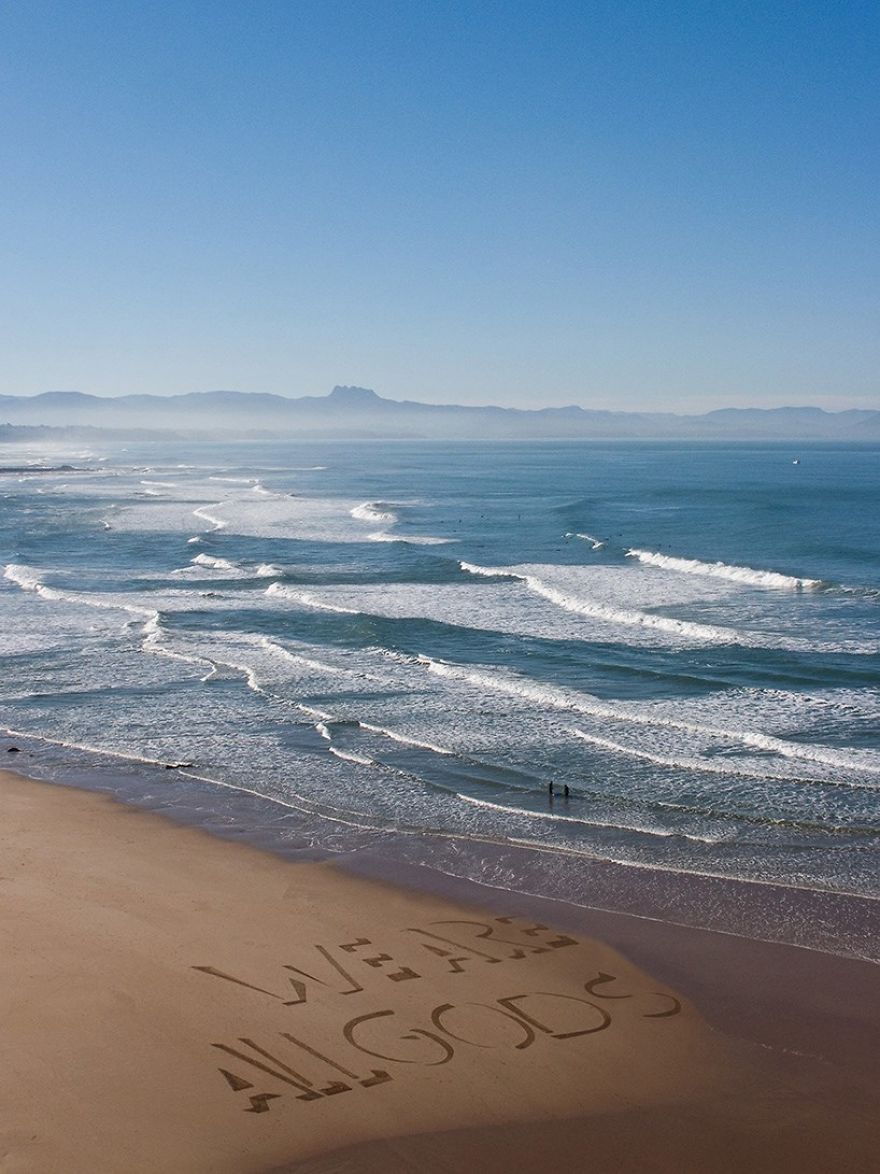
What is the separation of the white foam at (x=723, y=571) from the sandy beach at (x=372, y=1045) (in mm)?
23832

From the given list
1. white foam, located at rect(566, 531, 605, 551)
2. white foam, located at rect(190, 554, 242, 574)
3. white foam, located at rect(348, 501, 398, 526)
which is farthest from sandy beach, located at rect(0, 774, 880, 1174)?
white foam, located at rect(348, 501, 398, 526)

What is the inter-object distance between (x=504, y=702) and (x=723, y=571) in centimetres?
1795

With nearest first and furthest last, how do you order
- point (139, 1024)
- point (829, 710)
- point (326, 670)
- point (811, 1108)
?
point (811, 1108) → point (139, 1024) → point (829, 710) → point (326, 670)

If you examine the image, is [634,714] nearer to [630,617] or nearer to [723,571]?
[630,617]

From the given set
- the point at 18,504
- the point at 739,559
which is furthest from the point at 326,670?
the point at 18,504

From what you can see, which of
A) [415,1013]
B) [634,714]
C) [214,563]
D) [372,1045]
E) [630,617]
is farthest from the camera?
[214,563]

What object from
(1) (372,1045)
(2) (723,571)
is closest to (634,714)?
(1) (372,1045)

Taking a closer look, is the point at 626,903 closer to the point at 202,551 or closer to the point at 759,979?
the point at 759,979

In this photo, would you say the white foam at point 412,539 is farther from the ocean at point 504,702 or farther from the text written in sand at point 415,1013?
the text written in sand at point 415,1013

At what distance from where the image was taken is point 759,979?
1016 centimetres

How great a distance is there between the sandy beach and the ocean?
5.88 feet

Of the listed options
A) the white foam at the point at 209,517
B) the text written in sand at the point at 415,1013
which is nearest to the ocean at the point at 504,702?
the text written in sand at the point at 415,1013

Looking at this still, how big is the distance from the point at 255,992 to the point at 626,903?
4208mm

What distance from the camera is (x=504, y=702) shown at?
20.7 metres
